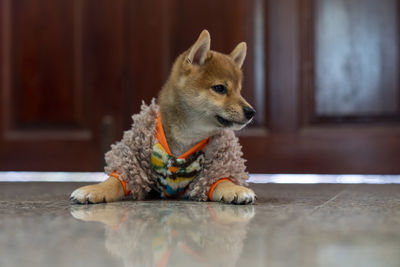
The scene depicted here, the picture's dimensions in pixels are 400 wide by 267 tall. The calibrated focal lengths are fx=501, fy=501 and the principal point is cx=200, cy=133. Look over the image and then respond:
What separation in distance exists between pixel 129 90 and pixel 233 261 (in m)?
1.64

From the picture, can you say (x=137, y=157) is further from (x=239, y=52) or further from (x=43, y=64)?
(x=43, y=64)

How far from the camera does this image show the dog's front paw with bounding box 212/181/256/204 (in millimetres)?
1220

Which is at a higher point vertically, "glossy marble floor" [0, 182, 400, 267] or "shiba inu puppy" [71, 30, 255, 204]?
"shiba inu puppy" [71, 30, 255, 204]

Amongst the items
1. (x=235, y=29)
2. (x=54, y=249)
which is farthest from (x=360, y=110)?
(x=54, y=249)

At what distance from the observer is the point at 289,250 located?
74 cm

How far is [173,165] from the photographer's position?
1.30m

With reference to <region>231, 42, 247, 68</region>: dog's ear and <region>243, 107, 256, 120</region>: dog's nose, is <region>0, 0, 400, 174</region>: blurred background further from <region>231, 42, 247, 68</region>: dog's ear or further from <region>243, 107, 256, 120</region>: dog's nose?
<region>243, 107, 256, 120</region>: dog's nose

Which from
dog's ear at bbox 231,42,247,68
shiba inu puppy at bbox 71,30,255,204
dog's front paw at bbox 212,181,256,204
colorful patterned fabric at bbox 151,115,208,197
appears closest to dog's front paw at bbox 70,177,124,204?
shiba inu puppy at bbox 71,30,255,204

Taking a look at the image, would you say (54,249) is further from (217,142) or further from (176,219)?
(217,142)

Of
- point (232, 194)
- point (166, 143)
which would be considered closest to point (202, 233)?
point (232, 194)

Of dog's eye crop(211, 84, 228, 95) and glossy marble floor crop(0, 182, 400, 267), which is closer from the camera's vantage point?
glossy marble floor crop(0, 182, 400, 267)

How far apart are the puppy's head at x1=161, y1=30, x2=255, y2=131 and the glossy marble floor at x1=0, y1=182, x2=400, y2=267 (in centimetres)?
23

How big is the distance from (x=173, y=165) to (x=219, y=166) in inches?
4.8

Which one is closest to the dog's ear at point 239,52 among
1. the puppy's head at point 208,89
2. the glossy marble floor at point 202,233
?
the puppy's head at point 208,89
